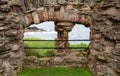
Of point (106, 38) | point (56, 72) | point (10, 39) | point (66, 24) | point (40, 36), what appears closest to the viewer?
point (106, 38)

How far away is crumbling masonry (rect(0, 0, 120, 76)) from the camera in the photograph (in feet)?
15.4

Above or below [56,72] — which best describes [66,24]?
above

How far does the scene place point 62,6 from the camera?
20.7 ft

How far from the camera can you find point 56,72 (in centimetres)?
596

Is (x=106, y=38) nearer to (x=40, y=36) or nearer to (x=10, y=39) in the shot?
(x=10, y=39)

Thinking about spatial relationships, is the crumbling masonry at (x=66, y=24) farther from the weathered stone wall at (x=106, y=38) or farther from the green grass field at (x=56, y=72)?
the green grass field at (x=56, y=72)

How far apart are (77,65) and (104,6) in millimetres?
1904

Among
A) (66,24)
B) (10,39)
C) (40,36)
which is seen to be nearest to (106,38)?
(66,24)

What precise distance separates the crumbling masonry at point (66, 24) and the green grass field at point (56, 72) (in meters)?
0.16

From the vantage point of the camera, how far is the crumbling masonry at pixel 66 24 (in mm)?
4707

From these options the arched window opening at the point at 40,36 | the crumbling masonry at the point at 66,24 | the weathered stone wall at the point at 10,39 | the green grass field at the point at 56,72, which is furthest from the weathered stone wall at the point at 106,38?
the arched window opening at the point at 40,36

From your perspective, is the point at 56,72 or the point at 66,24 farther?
the point at 66,24

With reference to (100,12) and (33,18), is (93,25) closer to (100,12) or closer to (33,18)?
(100,12)

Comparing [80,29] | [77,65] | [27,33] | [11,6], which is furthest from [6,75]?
[80,29]
